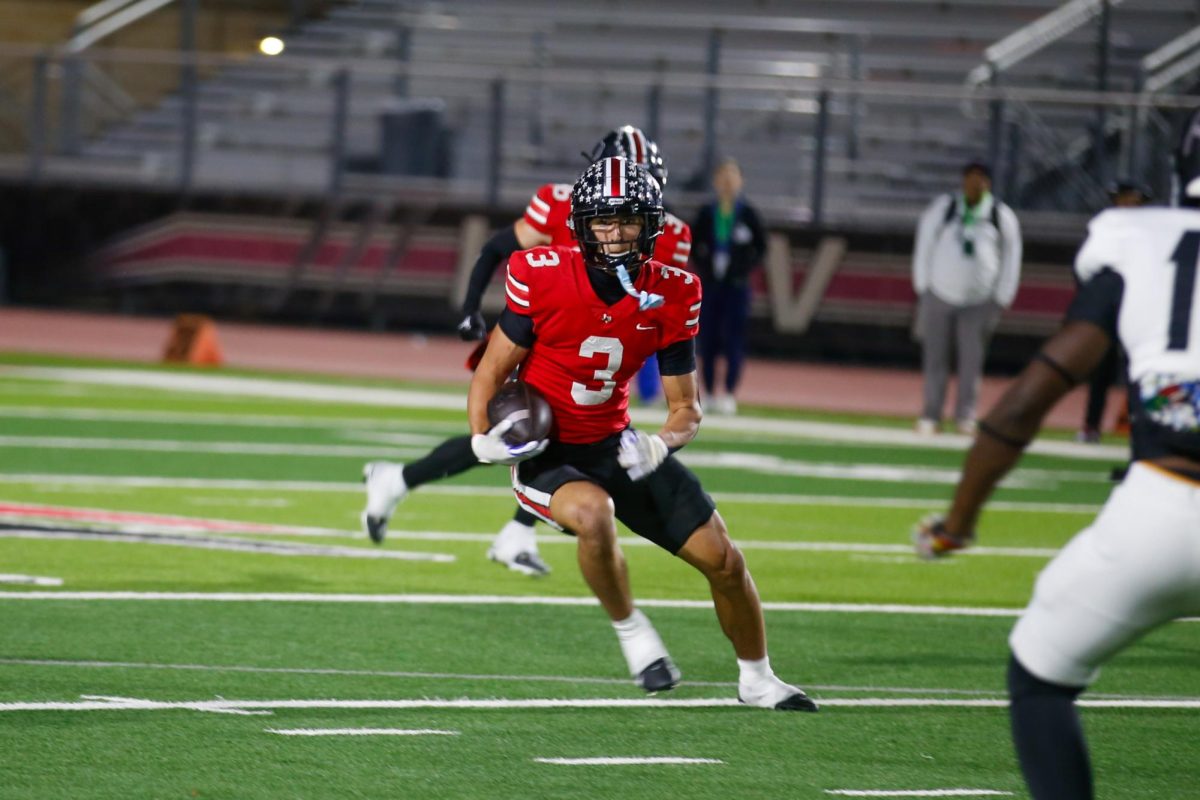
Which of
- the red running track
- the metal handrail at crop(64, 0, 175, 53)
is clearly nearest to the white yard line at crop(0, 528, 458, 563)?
the red running track

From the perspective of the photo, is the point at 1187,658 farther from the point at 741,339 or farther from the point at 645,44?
the point at 645,44

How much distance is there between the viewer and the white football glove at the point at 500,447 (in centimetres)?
632

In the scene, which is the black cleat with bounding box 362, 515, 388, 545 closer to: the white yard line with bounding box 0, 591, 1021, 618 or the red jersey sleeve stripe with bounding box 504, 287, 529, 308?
the white yard line with bounding box 0, 591, 1021, 618

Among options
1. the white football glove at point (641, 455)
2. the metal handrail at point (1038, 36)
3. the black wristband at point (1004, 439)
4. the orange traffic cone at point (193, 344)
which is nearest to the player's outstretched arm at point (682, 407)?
the white football glove at point (641, 455)

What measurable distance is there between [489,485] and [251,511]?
7.33ft

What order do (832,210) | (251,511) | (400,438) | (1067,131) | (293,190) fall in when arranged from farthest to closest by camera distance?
(293,190) → (832,210) → (1067,131) → (400,438) → (251,511)

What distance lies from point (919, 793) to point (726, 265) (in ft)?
41.1

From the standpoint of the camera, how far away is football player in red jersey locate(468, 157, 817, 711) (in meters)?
6.37

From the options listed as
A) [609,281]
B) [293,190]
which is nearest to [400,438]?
[609,281]

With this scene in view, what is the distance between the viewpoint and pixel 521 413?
639cm

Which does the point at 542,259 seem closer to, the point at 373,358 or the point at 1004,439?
Result: the point at 1004,439

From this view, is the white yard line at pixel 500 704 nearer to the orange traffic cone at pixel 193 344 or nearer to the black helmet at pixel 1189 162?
the black helmet at pixel 1189 162

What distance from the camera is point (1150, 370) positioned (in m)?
4.12

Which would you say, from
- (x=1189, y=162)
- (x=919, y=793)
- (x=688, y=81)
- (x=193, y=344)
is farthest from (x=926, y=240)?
(x=1189, y=162)
